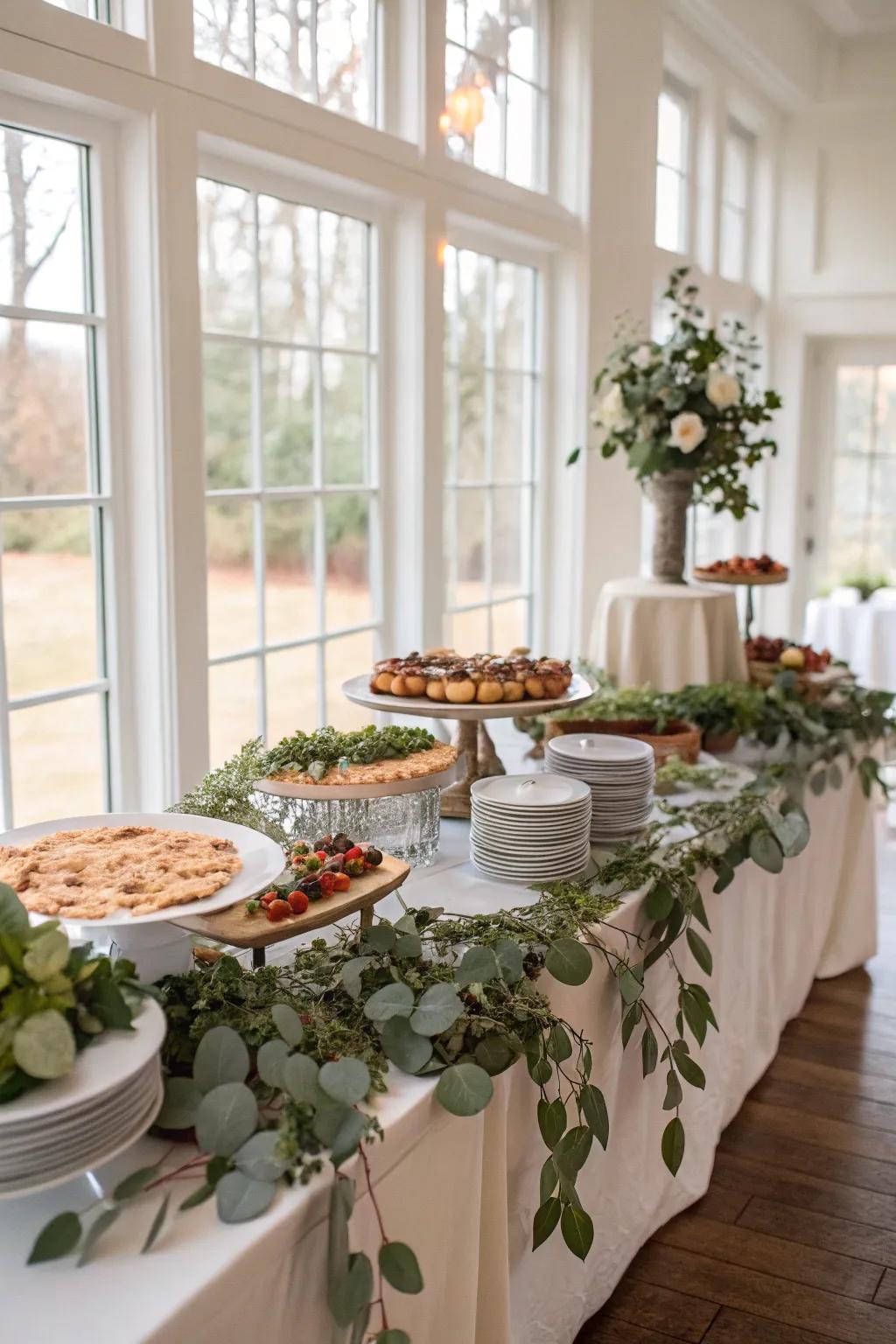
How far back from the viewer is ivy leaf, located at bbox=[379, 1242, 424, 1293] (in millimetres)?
1008

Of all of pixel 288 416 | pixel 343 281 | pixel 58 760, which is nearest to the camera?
pixel 58 760

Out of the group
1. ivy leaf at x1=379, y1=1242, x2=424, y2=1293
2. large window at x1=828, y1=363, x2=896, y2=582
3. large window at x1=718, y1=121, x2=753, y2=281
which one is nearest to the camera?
ivy leaf at x1=379, y1=1242, x2=424, y2=1293

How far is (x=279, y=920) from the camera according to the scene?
131 cm

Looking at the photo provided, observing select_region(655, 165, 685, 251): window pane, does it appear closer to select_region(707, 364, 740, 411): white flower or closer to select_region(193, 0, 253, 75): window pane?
select_region(707, 364, 740, 411): white flower

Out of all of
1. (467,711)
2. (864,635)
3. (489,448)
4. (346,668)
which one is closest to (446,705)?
(467,711)

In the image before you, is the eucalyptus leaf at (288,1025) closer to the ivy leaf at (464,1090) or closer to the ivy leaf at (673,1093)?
the ivy leaf at (464,1090)

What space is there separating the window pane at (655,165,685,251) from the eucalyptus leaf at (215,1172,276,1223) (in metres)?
4.33

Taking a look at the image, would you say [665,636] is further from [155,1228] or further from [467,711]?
[155,1228]

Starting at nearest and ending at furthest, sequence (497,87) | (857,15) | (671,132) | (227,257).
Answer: (227,257)
(497,87)
(671,132)
(857,15)

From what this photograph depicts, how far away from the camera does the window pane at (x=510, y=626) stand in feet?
12.8

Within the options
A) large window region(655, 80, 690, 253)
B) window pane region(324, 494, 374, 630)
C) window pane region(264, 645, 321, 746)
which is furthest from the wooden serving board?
large window region(655, 80, 690, 253)

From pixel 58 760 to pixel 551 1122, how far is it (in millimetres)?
1321

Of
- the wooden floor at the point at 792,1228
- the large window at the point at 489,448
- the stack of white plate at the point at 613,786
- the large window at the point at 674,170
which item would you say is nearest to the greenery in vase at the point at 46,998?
the stack of white plate at the point at 613,786

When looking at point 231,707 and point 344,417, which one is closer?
point 231,707
